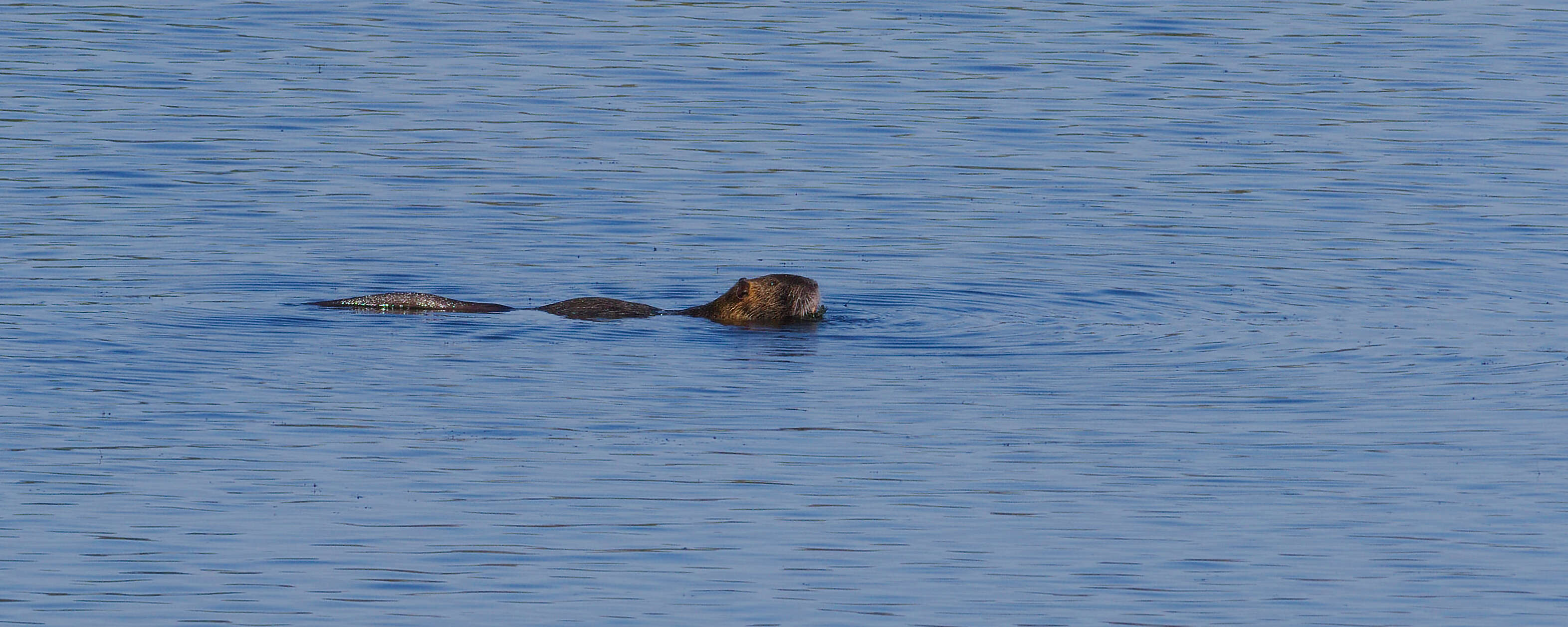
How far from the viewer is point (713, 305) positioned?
60.7ft

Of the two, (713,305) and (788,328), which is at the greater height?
(713,305)

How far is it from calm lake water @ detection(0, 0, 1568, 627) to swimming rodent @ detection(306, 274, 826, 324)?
8.2 inches

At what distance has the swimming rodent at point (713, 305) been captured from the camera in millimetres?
18000

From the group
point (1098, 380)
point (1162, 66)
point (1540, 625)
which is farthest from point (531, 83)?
point (1540, 625)

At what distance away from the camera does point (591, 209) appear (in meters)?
22.6

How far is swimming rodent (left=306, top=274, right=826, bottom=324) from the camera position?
59.1 ft

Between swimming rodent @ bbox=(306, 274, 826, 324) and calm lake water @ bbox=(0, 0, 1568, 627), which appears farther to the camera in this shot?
swimming rodent @ bbox=(306, 274, 826, 324)

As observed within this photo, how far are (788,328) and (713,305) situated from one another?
69 centimetres

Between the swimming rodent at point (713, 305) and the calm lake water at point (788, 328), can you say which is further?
the swimming rodent at point (713, 305)

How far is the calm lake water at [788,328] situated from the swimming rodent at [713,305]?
21 cm

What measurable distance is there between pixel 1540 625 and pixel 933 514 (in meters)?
2.98

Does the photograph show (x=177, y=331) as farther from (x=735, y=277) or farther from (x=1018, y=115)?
(x=1018, y=115)

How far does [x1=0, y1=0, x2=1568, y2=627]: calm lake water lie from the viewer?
11.6 metres

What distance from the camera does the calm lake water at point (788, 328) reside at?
456 inches
